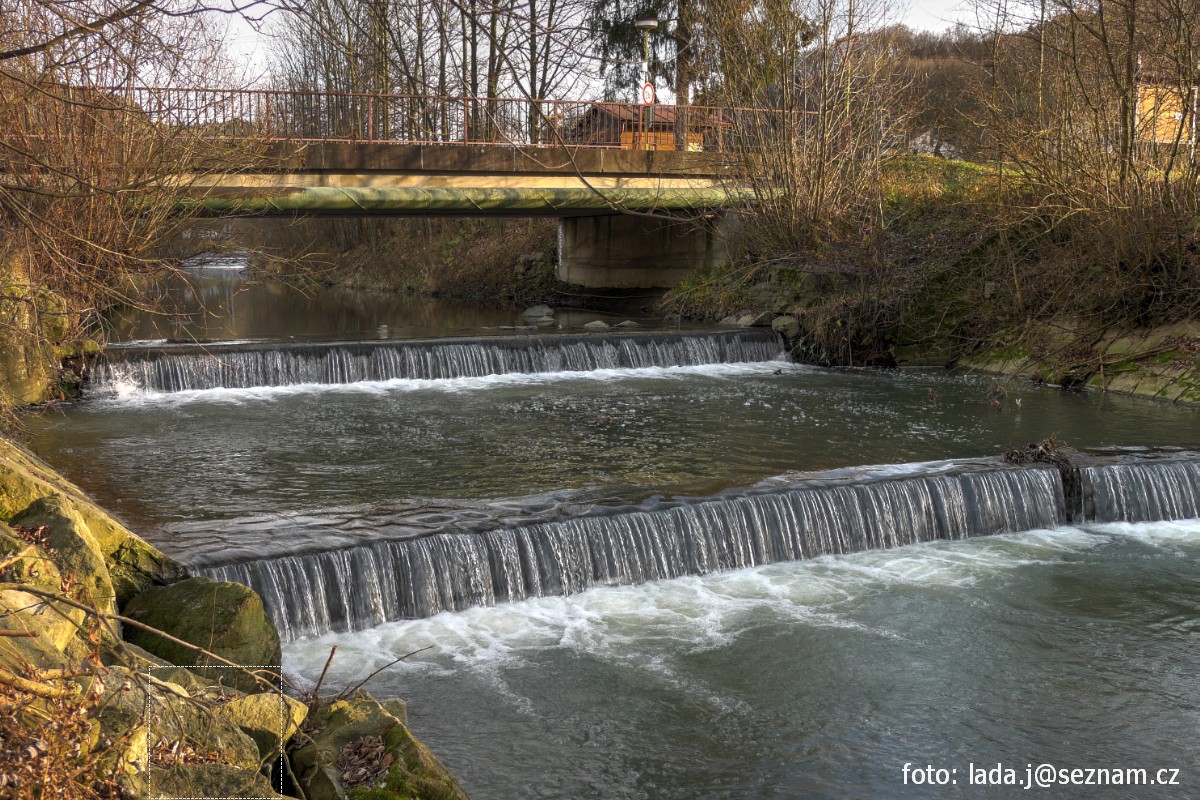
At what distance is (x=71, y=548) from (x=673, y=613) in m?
4.29

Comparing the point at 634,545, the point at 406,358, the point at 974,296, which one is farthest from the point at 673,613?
the point at 974,296

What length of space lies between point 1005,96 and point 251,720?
16625 millimetres

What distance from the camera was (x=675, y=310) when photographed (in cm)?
2550

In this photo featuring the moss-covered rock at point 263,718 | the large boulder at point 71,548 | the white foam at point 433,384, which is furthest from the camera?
the white foam at point 433,384

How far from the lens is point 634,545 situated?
372 inches

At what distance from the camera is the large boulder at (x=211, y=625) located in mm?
6629

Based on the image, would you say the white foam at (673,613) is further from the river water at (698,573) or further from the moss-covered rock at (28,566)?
the moss-covered rock at (28,566)

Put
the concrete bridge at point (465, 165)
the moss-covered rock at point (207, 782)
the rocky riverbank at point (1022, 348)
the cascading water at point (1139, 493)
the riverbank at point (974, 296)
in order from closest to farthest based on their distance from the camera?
the moss-covered rock at point (207, 782) → the cascading water at point (1139, 493) → the rocky riverbank at point (1022, 348) → the riverbank at point (974, 296) → the concrete bridge at point (465, 165)

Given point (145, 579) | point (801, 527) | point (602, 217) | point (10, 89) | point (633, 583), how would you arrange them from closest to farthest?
point (145, 579) → point (633, 583) → point (801, 527) → point (10, 89) → point (602, 217)

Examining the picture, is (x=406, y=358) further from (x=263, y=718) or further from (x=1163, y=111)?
(x=263, y=718)

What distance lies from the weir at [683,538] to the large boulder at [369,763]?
8.94 ft

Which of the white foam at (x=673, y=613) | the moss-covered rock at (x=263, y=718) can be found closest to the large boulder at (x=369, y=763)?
the moss-covered rock at (x=263, y=718)

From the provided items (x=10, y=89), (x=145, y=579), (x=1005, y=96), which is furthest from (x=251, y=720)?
(x=1005, y=96)

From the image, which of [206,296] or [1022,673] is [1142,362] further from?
[206,296]
